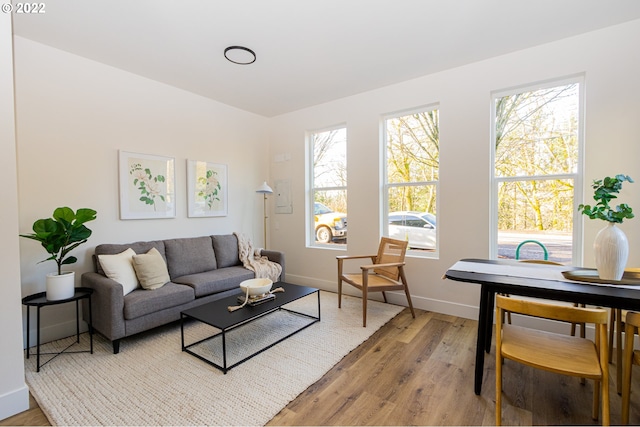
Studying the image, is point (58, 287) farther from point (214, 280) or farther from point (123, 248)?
point (214, 280)

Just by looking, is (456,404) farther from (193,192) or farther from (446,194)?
(193,192)

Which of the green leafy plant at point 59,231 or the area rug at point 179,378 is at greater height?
the green leafy plant at point 59,231

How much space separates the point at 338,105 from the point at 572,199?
2887 millimetres

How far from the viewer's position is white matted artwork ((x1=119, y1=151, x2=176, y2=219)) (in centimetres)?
310

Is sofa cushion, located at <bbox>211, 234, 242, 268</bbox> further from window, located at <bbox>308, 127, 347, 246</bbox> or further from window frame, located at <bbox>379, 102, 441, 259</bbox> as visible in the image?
window frame, located at <bbox>379, 102, 441, 259</bbox>

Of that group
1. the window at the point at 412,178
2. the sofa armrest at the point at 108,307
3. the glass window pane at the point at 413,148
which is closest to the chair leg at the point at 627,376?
the window at the point at 412,178

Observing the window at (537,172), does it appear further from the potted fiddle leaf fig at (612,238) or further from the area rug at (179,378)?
the area rug at (179,378)

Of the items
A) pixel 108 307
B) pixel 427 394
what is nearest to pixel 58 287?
pixel 108 307

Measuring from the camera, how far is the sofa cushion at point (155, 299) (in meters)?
2.41

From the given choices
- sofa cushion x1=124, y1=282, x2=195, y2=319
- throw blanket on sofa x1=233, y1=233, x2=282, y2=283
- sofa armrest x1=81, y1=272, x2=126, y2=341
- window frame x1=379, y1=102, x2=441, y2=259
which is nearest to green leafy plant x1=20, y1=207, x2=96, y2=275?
sofa armrest x1=81, y1=272, x2=126, y2=341

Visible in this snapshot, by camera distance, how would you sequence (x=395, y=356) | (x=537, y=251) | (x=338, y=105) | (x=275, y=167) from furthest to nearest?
(x=275, y=167), (x=338, y=105), (x=537, y=251), (x=395, y=356)

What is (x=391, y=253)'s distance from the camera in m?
3.33

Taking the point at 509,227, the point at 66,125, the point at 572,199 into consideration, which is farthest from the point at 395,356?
the point at 66,125

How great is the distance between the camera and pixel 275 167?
15.6 feet
